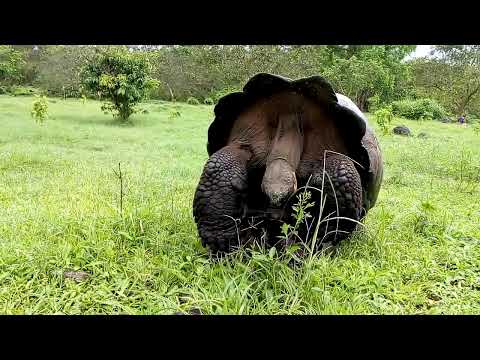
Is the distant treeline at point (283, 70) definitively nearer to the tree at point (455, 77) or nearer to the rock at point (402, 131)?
the tree at point (455, 77)

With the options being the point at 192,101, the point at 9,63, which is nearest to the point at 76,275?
the point at 192,101

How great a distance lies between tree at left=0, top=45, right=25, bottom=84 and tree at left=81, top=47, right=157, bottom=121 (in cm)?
643

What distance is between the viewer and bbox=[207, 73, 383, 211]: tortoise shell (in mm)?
2750

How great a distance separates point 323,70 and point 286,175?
54.9 feet

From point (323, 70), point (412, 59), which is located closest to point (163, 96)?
point (323, 70)

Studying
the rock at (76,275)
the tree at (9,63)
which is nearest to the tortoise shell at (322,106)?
the rock at (76,275)

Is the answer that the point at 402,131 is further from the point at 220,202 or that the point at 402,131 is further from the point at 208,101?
the point at 220,202

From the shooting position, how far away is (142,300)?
2352 millimetres

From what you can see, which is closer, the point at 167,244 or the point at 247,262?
the point at 247,262

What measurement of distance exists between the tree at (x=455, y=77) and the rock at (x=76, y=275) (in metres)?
15.6

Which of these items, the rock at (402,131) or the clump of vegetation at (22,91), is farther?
the clump of vegetation at (22,91)

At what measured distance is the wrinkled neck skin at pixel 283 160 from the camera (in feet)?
8.33
